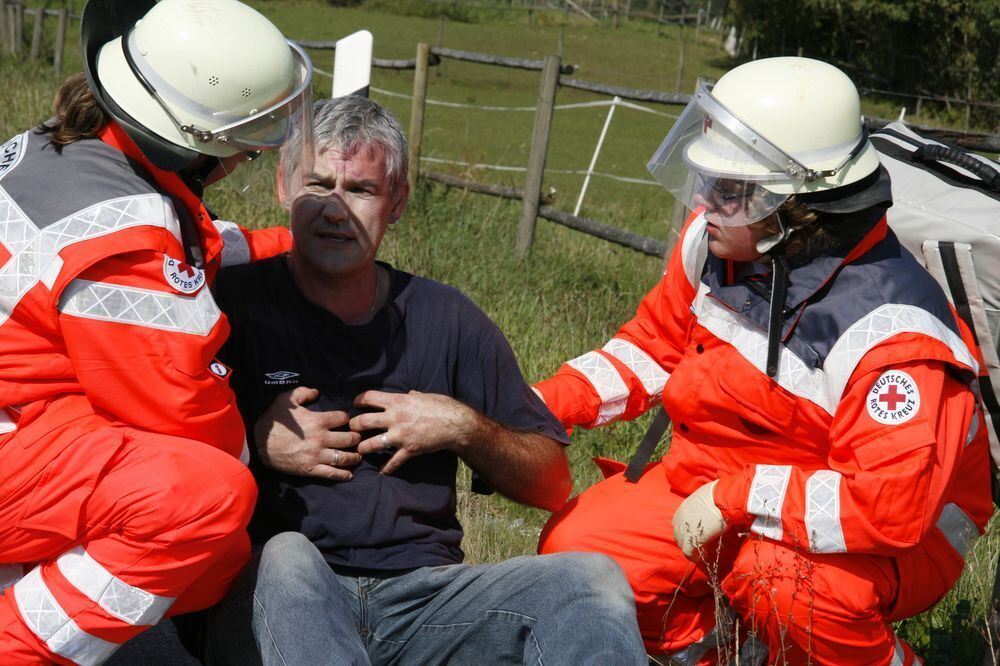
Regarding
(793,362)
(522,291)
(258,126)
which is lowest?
(522,291)

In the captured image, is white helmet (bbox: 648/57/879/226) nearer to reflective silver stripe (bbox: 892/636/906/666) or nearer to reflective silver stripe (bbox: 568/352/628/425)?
reflective silver stripe (bbox: 568/352/628/425)

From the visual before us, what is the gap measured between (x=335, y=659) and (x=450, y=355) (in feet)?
3.20

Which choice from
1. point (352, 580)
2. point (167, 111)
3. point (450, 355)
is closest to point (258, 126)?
point (167, 111)

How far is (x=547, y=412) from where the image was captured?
10.7 feet

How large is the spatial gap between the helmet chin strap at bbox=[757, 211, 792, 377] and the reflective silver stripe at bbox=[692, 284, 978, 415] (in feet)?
0.11

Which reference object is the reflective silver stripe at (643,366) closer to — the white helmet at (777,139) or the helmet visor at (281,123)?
the white helmet at (777,139)

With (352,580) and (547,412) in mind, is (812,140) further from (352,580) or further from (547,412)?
(352,580)

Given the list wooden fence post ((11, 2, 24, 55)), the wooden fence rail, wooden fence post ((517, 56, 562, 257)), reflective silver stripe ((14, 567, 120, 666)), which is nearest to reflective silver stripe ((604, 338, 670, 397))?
reflective silver stripe ((14, 567, 120, 666))

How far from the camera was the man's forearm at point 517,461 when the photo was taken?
3.00 metres

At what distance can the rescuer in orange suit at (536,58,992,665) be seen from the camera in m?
2.72

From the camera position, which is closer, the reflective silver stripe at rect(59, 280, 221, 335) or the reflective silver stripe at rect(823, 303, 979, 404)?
the reflective silver stripe at rect(59, 280, 221, 335)

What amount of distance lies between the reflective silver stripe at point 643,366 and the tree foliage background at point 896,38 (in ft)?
101

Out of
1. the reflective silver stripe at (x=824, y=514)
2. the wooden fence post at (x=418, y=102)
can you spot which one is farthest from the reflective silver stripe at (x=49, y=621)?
the wooden fence post at (x=418, y=102)

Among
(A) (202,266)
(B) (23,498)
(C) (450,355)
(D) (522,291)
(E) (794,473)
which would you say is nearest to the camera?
(B) (23,498)
